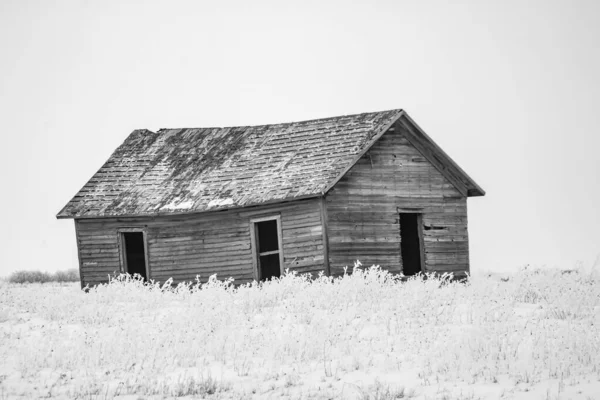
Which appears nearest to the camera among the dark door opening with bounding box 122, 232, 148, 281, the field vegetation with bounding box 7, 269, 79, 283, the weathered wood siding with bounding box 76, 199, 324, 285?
the weathered wood siding with bounding box 76, 199, 324, 285

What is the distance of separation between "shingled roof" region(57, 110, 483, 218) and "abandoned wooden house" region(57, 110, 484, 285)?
40 mm

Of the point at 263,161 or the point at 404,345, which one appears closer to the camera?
the point at 404,345

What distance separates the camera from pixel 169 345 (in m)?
15.4

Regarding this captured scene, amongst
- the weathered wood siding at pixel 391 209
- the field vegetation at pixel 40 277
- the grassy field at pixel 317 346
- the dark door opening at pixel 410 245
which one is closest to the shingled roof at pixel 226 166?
the weathered wood siding at pixel 391 209

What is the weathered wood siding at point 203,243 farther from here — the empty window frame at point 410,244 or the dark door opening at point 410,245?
the dark door opening at point 410,245

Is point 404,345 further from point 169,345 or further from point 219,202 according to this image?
point 219,202

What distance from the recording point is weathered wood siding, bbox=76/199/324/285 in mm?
24312

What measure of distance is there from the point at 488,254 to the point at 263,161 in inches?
1686

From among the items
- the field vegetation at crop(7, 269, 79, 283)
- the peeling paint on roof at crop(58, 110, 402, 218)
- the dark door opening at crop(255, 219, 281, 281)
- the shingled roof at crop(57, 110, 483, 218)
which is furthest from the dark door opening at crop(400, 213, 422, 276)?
the field vegetation at crop(7, 269, 79, 283)

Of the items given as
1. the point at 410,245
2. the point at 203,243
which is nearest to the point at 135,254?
the point at 203,243

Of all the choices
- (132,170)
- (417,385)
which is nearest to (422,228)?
(132,170)

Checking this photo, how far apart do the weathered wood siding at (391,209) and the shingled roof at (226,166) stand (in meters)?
0.55

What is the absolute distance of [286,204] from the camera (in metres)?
24.7

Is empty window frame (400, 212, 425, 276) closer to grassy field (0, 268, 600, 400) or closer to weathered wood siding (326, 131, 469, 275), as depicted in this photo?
weathered wood siding (326, 131, 469, 275)
